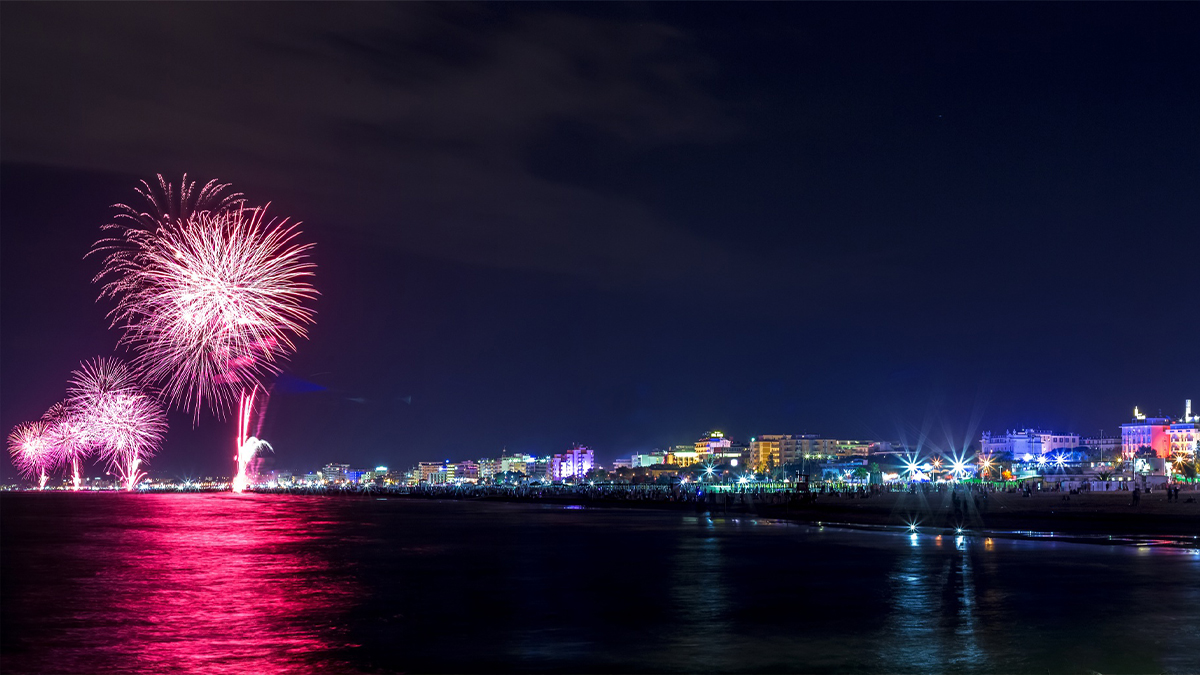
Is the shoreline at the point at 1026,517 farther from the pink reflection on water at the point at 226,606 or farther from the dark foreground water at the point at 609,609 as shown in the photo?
the pink reflection on water at the point at 226,606

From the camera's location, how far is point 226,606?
1708 cm

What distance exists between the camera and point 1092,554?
26.3 meters

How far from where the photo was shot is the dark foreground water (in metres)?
12.1

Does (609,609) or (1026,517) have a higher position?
(609,609)

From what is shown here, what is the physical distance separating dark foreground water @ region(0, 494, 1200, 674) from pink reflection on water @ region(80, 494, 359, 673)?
0.06m

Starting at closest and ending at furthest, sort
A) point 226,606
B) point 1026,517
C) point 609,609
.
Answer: point 609,609 < point 226,606 < point 1026,517

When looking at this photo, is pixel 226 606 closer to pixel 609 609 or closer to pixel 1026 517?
pixel 609 609

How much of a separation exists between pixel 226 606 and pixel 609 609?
21.1 ft

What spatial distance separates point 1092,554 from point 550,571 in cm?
1411

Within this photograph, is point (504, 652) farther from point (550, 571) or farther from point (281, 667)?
point (550, 571)

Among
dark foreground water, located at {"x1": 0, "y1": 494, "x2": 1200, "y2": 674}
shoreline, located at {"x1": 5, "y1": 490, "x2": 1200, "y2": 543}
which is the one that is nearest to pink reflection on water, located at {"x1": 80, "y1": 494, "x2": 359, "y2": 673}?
dark foreground water, located at {"x1": 0, "y1": 494, "x2": 1200, "y2": 674}

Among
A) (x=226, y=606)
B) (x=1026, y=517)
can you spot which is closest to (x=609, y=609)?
(x=226, y=606)

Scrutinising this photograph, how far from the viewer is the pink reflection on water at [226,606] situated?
12289 millimetres

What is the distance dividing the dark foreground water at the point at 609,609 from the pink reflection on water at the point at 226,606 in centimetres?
6
